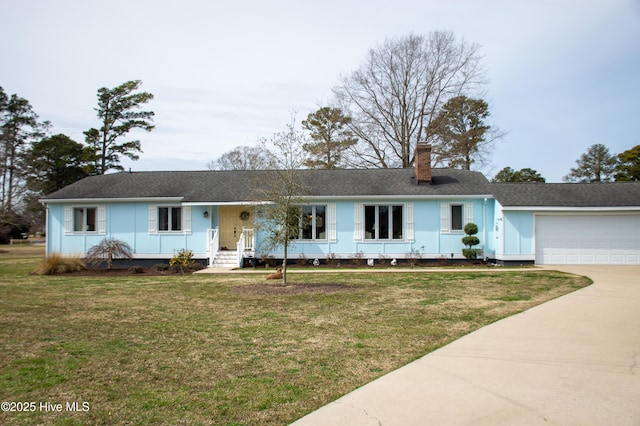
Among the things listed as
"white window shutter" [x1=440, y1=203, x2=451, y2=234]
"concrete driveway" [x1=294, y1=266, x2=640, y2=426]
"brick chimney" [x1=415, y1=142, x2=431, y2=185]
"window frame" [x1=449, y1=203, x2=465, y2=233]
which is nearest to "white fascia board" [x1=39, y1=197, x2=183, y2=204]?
"brick chimney" [x1=415, y1=142, x2=431, y2=185]

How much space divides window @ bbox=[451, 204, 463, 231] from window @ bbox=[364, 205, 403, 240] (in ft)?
7.02

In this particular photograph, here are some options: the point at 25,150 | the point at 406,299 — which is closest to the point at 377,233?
the point at 406,299

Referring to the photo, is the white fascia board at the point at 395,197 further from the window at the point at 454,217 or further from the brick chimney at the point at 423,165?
the brick chimney at the point at 423,165

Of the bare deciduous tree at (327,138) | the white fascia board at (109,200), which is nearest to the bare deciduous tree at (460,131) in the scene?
the bare deciduous tree at (327,138)

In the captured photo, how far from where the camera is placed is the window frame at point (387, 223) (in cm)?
2008

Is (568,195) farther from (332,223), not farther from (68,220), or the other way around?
(68,220)

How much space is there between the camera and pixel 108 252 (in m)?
19.1

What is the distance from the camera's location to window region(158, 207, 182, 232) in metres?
20.8

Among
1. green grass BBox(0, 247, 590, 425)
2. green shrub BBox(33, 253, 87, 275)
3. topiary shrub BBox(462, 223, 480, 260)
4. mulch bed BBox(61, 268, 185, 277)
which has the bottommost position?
mulch bed BBox(61, 268, 185, 277)

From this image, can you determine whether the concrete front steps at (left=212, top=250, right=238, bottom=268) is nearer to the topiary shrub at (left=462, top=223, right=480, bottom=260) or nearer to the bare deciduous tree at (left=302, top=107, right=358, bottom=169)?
the topiary shrub at (left=462, top=223, right=480, bottom=260)

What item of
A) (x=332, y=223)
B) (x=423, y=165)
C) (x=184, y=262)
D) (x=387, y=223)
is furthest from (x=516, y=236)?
(x=184, y=262)

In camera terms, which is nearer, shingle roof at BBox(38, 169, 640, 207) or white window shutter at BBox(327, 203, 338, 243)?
shingle roof at BBox(38, 169, 640, 207)

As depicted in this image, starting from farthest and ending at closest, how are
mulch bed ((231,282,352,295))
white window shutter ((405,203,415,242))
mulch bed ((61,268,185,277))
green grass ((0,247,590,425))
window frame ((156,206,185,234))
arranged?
window frame ((156,206,185,234)), white window shutter ((405,203,415,242)), mulch bed ((61,268,185,277)), mulch bed ((231,282,352,295)), green grass ((0,247,590,425))

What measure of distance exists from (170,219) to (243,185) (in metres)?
3.56
